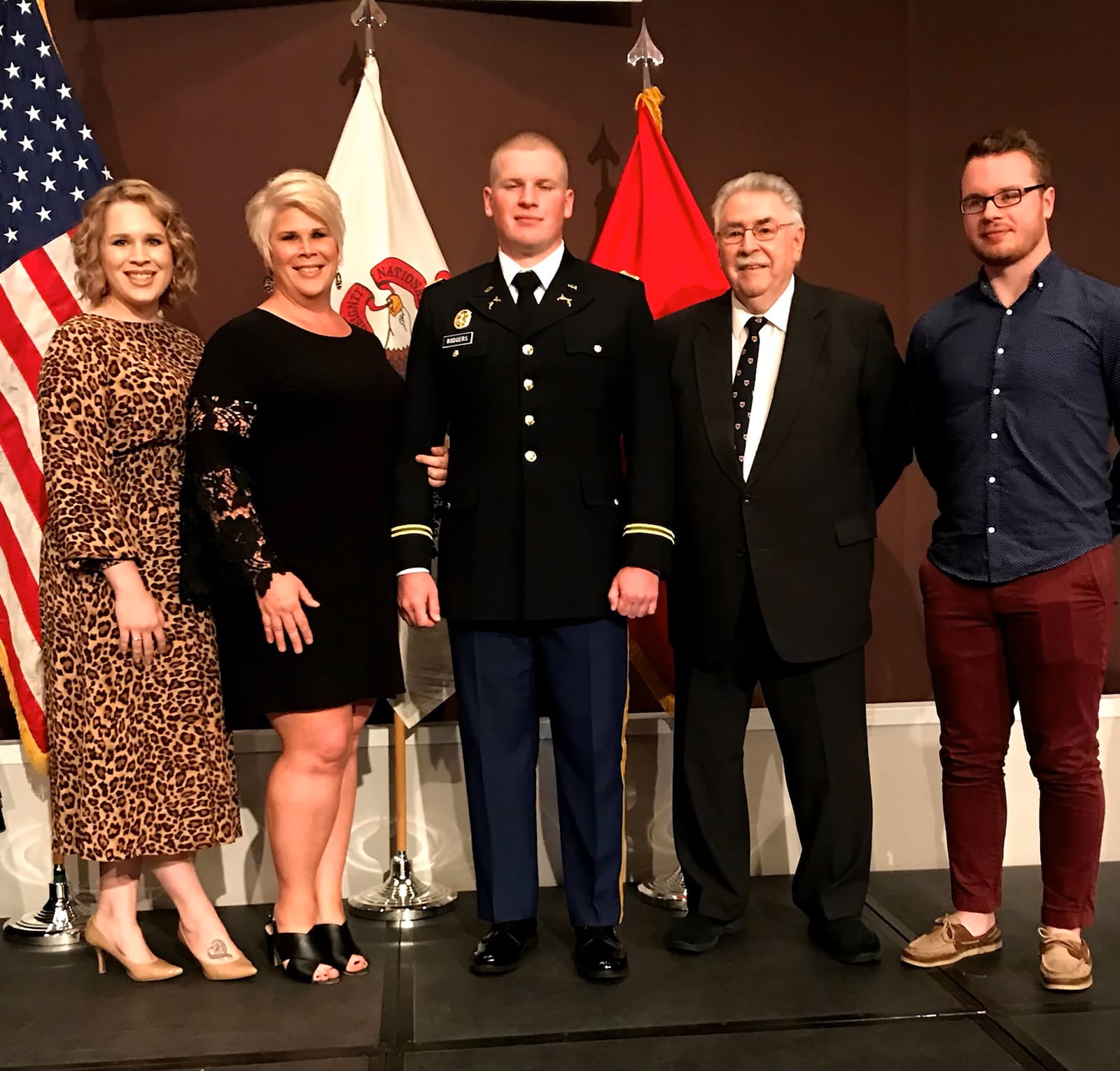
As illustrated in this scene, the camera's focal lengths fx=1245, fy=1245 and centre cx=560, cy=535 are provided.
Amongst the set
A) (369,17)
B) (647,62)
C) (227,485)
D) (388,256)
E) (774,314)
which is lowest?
(227,485)

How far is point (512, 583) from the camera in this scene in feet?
8.59

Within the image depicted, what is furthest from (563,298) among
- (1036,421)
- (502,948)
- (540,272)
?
(502,948)

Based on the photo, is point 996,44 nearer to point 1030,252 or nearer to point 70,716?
point 1030,252

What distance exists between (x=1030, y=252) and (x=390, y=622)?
1.58 m

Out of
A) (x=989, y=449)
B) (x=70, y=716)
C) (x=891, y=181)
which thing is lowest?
(x=70, y=716)

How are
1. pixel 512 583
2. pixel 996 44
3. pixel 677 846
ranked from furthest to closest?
pixel 996 44 → pixel 677 846 → pixel 512 583

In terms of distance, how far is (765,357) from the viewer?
2805mm

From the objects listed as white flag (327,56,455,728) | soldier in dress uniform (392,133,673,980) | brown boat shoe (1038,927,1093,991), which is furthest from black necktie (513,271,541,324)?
brown boat shoe (1038,927,1093,991)

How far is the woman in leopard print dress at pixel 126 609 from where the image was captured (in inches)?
102

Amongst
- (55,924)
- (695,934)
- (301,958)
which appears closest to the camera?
(301,958)

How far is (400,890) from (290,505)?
1184 millimetres

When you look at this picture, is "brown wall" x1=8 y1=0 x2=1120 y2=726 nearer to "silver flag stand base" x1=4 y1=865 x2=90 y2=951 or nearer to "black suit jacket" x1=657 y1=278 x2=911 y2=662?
"black suit jacket" x1=657 y1=278 x2=911 y2=662

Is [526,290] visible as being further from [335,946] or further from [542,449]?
[335,946]

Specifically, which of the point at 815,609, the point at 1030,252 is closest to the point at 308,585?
the point at 815,609
